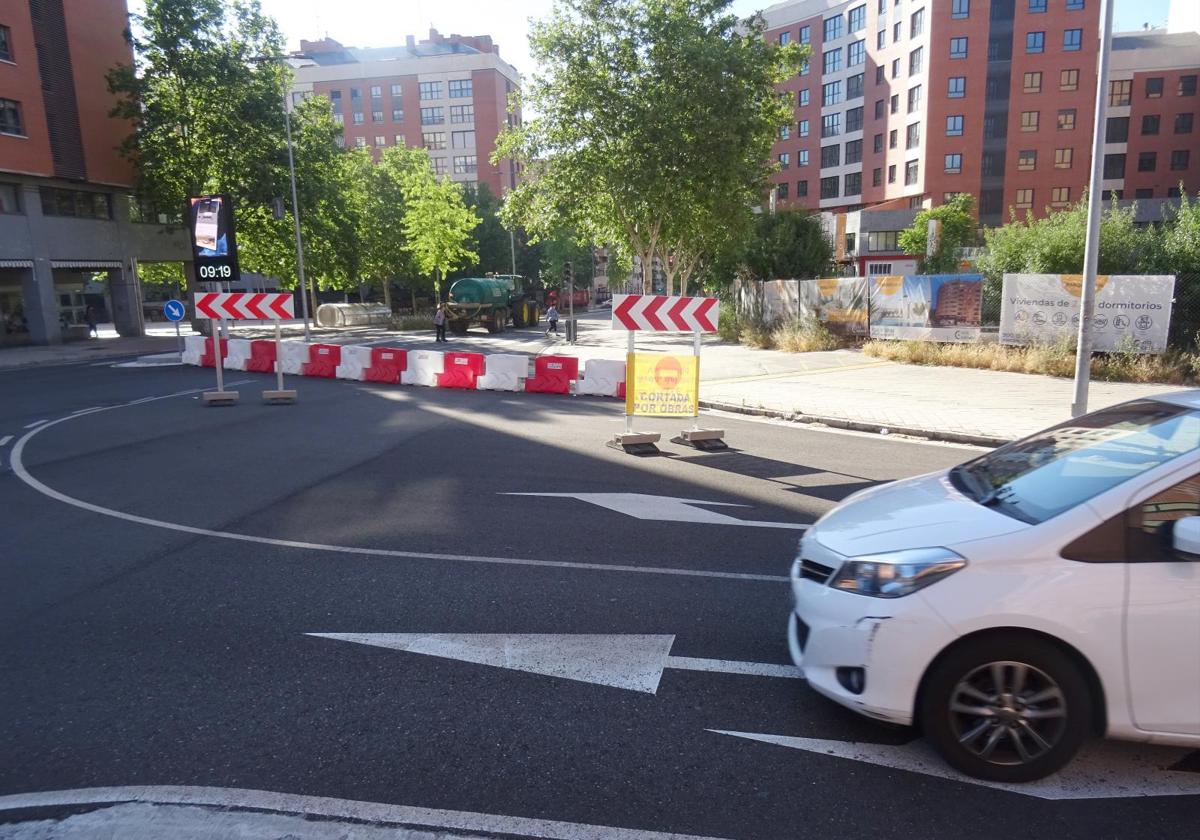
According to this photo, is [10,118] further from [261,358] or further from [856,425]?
[856,425]

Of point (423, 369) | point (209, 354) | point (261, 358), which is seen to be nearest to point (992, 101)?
point (423, 369)

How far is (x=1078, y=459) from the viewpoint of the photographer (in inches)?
144

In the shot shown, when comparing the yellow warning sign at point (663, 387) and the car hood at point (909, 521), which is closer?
the car hood at point (909, 521)

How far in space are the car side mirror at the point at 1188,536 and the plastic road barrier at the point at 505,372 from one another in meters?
13.8

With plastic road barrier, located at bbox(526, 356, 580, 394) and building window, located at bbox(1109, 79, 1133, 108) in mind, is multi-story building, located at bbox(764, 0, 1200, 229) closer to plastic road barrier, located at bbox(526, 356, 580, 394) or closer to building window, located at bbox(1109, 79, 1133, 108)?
building window, located at bbox(1109, 79, 1133, 108)

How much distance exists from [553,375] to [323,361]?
6.72 metres

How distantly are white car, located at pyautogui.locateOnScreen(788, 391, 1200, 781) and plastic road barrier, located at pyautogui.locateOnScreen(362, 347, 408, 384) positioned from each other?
50.8 feet

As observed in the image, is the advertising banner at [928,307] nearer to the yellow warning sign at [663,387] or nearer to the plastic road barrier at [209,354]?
the yellow warning sign at [663,387]

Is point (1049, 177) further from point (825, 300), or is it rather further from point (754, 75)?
point (825, 300)

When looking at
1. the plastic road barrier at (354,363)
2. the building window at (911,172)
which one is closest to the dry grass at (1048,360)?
the plastic road barrier at (354,363)

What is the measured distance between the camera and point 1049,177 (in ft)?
195

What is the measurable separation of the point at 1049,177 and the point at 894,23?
58.0ft

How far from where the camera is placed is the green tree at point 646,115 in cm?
2641

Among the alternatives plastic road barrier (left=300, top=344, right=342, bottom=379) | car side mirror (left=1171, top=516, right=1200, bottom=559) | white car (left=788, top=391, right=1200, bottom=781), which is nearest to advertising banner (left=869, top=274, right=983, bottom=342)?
plastic road barrier (left=300, top=344, right=342, bottom=379)
